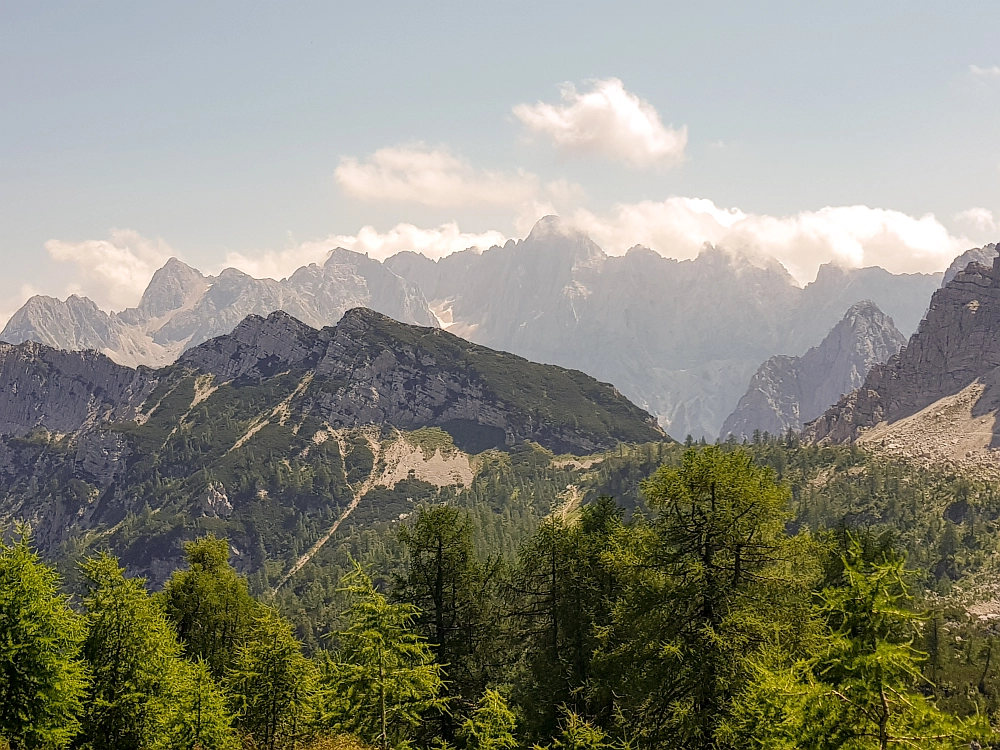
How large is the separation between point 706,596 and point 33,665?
31875 mm

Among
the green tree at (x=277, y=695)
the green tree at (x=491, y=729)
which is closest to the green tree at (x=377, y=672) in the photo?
the green tree at (x=491, y=729)

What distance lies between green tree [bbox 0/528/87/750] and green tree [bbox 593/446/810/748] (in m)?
27.1

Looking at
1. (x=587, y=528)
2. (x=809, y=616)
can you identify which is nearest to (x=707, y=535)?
(x=809, y=616)

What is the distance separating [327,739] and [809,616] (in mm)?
25789

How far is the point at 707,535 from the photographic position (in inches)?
1021

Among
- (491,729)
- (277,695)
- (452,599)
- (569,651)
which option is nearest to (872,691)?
(491,729)

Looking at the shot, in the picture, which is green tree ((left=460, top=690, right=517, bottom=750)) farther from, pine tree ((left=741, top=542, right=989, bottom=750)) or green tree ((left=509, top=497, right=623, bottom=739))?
pine tree ((left=741, top=542, right=989, bottom=750))

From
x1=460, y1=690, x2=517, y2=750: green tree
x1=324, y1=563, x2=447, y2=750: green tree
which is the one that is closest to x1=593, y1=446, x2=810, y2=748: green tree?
x1=460, y1=690, x2=517, y2=750: green tree

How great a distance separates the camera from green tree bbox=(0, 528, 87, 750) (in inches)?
1276

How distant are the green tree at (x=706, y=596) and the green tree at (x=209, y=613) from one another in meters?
→ 41.3

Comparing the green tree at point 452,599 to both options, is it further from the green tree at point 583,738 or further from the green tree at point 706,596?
the green tree at point 706,596

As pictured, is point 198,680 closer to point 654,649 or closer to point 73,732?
point 73,732

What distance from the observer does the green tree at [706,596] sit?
24297 millimetres

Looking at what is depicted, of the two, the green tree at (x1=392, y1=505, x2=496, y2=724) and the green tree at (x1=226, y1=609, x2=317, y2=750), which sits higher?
the green tree at (x1=392, y1=505, x2=496, y2=724)
